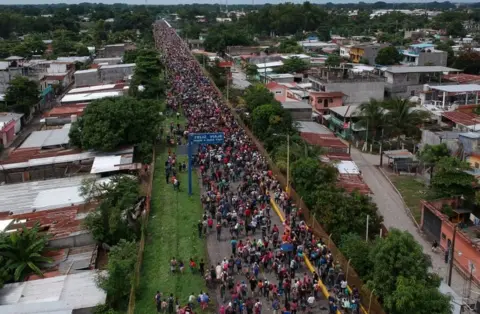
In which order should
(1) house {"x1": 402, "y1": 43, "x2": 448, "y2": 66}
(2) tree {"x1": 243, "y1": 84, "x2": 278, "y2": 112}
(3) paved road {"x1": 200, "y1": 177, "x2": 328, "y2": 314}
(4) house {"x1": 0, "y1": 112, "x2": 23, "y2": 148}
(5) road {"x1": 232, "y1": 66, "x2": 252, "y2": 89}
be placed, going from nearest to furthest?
(3) paved road {"x1": 200, "y1": 177, "x2": 328, "y2": 314}, (4) house {"x1": 0, "y1": 112, "x2": 23, "y2": 148}, (2) tree {"x1": 243, "y1": 84, "x2": 278, "y2": 112}, (5) road {"x1": 232, "y1": 66, "x2": 252, "y2": 89}, (1) house {"x1": 402, "y1": 43, "x2": 448, "y2": 66}

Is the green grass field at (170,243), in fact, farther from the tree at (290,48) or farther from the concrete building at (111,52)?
the tree at (290,48)

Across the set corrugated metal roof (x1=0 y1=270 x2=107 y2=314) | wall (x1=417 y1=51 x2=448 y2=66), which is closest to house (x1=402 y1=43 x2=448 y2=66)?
wall (x1=417 y1=51 x2=448 y2=66)

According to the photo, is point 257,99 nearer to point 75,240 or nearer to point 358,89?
point 358,89

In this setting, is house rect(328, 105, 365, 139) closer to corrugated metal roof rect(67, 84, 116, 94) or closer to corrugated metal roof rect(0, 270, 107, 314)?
corrugated metal roof rect(67, 84, 116, 94)

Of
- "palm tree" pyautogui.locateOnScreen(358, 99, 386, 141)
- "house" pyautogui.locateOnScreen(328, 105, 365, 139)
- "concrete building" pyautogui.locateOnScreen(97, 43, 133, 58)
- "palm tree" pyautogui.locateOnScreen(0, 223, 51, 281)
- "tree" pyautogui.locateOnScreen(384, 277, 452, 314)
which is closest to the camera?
"tree" pyautogui.locateOnScreen(384, 277, 452, 314)

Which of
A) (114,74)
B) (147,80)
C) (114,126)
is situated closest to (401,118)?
(114,126)
